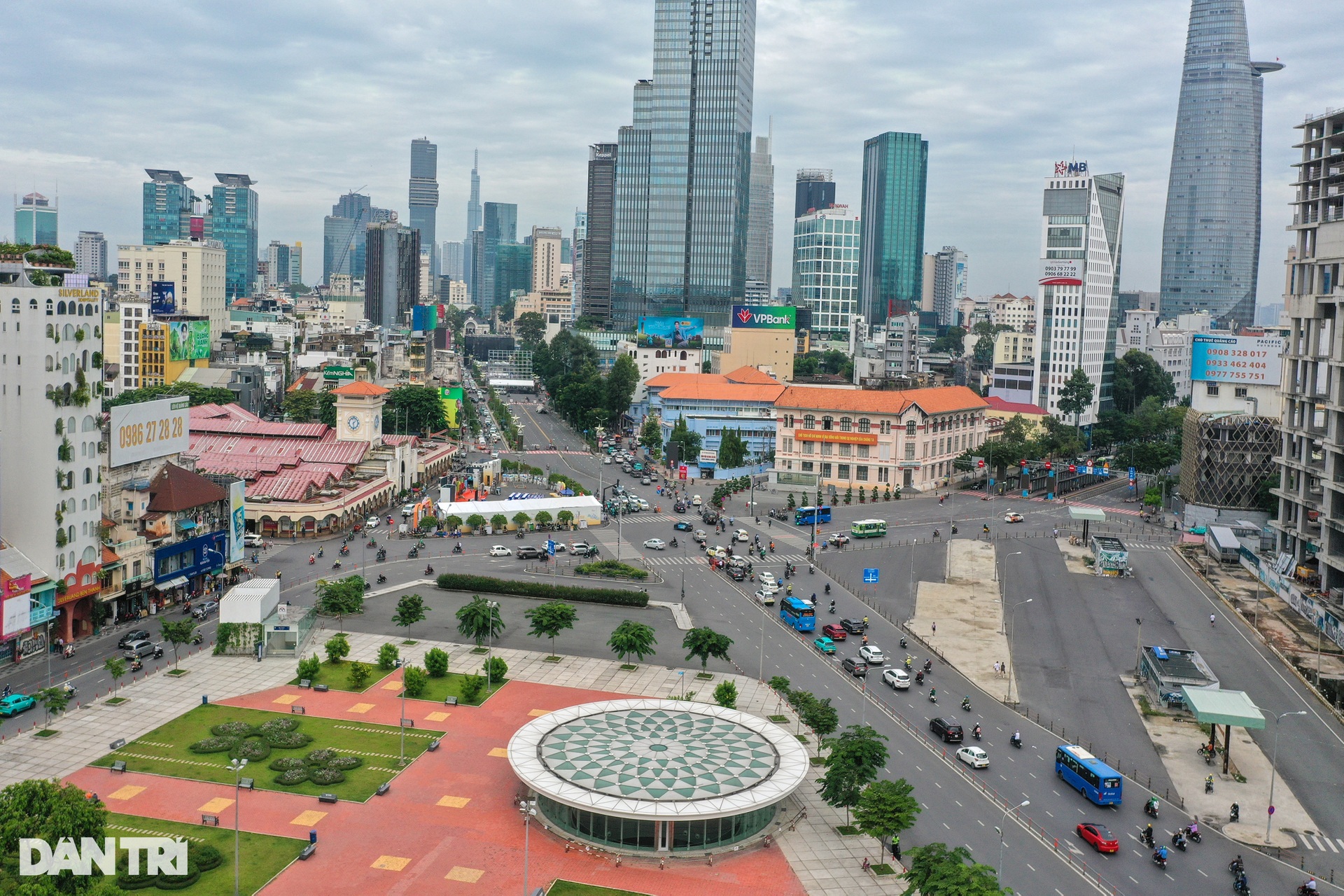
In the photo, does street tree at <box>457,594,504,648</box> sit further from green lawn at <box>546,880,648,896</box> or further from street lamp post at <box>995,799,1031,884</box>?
street lamp post at <box>995,799,1031,884</box>

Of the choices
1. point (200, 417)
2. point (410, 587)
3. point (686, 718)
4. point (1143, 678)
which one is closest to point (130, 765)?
point (686, 718)

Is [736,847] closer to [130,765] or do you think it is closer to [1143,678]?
[130,765]

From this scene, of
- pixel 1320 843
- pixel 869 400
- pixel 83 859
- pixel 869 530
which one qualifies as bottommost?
pixel 1320 843

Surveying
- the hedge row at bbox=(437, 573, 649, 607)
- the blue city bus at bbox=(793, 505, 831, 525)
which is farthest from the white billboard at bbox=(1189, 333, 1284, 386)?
the hedge row at bbox=(437, 573, 649, 607)

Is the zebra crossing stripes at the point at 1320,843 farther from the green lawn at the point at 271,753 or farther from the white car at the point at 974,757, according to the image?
the green lawn at the point at 271,753

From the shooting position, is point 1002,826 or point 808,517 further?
point 808,517

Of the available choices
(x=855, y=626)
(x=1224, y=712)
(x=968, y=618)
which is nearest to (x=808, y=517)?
(x=968, y=618)

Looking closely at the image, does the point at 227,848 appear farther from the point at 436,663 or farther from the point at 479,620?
the point at 479,620

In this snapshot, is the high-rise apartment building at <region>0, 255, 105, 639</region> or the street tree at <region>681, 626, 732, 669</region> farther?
the high-rise apartment building at <region>0, 255, 105, 639</region>
